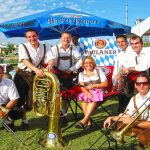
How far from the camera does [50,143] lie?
4113mm

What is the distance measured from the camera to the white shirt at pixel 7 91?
4.99 metres

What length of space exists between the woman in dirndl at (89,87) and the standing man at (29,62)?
1.87 feet

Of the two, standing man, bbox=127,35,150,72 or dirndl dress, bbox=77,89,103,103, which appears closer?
dirndl dress, bbox=77,89,103,103

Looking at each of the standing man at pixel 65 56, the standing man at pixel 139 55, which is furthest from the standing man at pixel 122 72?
the standing man at pixel 65 56

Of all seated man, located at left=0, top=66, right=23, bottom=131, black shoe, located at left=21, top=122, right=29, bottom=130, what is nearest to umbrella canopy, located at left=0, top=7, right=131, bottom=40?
black shoe, located at left=21, top=122, right=29, bottom=130

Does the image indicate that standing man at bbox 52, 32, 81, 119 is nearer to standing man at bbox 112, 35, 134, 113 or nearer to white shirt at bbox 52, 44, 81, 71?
white shirt at bbox 52, 44, 81, 71

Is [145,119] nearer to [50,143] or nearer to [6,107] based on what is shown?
[50,143]

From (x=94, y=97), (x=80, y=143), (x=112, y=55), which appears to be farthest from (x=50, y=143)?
(x=112, y=55)

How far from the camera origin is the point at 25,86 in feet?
17.6

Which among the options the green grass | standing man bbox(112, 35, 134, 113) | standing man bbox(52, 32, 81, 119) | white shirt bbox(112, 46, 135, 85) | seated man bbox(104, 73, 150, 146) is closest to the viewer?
seated man bbox(104, 73, 150, 146)

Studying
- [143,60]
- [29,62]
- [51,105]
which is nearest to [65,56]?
[29,62]

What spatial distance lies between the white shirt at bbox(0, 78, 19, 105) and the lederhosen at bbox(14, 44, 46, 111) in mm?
297

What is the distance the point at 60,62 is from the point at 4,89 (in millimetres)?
1066

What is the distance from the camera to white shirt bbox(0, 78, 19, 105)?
4.99 meters
